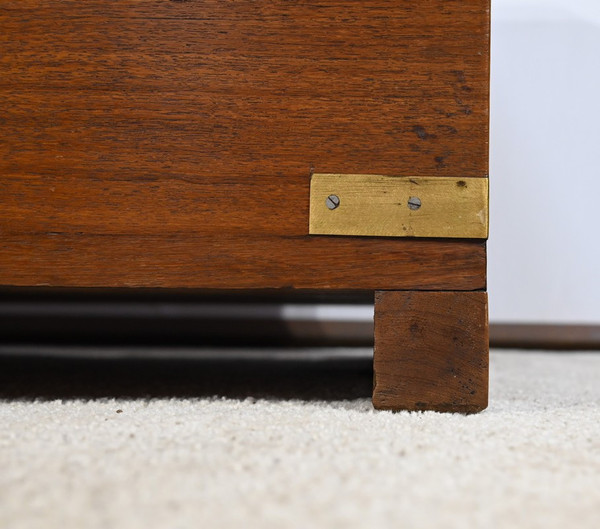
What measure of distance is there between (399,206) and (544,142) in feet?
3.33

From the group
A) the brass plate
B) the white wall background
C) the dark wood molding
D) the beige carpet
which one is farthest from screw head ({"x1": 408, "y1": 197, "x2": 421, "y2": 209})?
the dark wood molding

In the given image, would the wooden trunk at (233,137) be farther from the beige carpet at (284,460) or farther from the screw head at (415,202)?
the beige carpet at (284,460)

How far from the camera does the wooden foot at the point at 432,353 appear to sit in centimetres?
65

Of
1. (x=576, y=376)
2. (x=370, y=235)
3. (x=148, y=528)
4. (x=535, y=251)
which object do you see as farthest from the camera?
(x=535, y=251)

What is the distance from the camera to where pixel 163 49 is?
665mm

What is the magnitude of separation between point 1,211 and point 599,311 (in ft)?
4.45

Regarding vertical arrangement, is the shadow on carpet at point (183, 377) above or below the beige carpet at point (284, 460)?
below

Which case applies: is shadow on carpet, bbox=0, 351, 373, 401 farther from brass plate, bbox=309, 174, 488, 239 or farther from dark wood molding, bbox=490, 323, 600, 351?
dark wood molding, bbox=490, 323, 600, 351

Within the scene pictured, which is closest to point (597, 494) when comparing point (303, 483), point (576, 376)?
point (303, 483)

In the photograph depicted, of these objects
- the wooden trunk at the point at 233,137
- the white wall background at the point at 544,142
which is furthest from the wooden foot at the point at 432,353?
the white wall background at the point at 544,142

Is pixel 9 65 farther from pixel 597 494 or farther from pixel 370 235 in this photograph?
pixel 597 494

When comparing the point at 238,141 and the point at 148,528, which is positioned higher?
the point at 238,141

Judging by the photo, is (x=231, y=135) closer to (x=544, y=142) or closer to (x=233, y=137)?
(x=233, y=137)

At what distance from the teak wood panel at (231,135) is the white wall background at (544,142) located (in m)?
0.91
